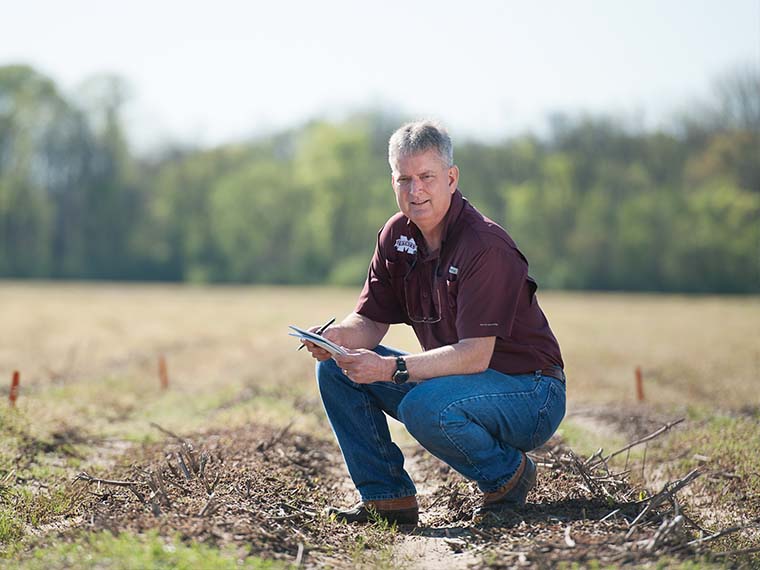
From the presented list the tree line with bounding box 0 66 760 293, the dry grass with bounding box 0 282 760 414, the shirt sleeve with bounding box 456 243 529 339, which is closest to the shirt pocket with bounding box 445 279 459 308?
the shirt sleeve with bounding box 456 243 529 339

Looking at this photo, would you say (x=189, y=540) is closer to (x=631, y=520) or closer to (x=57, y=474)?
(x=631, y=520)

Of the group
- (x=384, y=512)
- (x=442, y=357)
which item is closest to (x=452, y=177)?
(x=442, y=357)

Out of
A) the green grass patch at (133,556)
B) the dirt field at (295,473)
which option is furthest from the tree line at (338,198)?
the green grass patch at (133,556)

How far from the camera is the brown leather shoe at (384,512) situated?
18.4ft

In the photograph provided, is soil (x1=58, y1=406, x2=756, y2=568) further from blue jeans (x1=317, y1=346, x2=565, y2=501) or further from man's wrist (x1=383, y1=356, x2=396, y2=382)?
man's wrist (x1=383, y1=356, x2=396, y2=382)

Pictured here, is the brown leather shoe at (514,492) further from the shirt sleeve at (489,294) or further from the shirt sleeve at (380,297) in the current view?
the shirt sleeve at (380,297)

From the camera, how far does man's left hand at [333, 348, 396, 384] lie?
16.9 feet

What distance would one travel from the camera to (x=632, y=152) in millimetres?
62469

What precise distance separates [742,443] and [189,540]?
5149 millimetres

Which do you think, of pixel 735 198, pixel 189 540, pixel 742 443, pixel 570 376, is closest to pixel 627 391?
pixel 570 376

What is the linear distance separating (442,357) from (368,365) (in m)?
0.41

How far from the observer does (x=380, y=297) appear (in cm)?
595

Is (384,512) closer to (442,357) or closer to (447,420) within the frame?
(447,420)

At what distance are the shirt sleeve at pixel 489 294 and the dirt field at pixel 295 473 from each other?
1.09 metres
